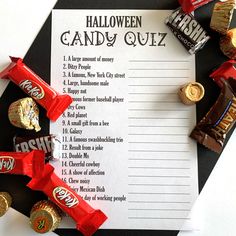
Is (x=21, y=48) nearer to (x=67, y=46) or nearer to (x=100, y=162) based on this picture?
(x=67, y=46)

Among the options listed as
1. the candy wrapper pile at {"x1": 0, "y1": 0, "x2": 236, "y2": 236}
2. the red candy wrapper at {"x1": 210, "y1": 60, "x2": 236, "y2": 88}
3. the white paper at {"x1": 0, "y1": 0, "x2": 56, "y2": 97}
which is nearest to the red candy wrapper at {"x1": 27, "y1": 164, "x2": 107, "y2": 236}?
the candy wrapper pile at {"x1": 0, "y1": 0, "x2": 236, "y2": 236}

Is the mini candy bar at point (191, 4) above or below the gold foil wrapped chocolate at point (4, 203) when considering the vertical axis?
above

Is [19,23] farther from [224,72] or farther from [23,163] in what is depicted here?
[224,72]

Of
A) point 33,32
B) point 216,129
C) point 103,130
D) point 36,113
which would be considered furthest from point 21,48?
point 216,129

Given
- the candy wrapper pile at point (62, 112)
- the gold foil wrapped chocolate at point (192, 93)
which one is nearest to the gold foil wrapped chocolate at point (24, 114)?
the candy wrapper pile at point (62, 112)

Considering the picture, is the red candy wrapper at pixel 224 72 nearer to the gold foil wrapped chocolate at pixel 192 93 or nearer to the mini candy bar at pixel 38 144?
the gold foil wrapped chocolate at pixel 192 93

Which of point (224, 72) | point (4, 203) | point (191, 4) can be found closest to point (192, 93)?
point (224, 72)

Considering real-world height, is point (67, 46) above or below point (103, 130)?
above
